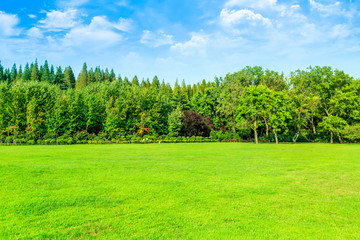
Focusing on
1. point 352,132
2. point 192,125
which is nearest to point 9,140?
point 192,125

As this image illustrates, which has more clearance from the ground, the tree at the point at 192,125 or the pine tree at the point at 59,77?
the pine tree at the point at 59,77

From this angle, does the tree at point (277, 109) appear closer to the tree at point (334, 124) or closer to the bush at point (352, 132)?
the tree at point (334, 124)

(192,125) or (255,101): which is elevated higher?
(255,101)

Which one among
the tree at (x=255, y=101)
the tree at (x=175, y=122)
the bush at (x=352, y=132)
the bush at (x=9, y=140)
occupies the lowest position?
the bush at (x=352, y=132)

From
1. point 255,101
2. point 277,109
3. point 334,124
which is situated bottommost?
point 334,124

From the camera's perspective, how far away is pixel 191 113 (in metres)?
51.3

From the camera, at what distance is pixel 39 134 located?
128ft

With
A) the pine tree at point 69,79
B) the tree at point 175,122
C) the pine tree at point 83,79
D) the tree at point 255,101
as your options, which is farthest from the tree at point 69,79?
the tree at point 255,101

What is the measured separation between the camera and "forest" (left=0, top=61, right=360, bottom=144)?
38.9 m

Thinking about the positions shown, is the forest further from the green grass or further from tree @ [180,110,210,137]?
the green grass

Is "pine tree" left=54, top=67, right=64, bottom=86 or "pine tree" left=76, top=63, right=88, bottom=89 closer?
"pine tree" left=76, top=63, right=88, bottom=89

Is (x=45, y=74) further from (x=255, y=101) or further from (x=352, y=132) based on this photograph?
(x=352, y=132)

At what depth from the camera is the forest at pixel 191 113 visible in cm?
3894

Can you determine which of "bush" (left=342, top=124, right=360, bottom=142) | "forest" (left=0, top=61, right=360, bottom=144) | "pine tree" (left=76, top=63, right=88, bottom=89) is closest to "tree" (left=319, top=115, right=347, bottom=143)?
"forest" (left=0, top=61, right=360, bottom=144)
